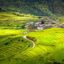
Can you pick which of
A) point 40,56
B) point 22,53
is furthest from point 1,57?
point 40,56

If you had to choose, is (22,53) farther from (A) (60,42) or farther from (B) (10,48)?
(A) (60,42)

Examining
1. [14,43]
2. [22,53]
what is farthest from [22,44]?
[22,53]

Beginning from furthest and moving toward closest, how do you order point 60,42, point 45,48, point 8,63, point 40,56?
point 60,42, point 45,48, point 40,56, point 8,63

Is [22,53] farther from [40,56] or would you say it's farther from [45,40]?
[45,40]

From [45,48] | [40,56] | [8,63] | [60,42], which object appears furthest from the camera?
[60,42]

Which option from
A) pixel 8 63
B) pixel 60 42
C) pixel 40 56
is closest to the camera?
pixel 8 63

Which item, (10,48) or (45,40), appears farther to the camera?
(45,40)
